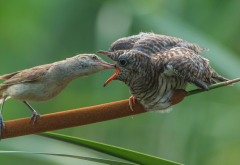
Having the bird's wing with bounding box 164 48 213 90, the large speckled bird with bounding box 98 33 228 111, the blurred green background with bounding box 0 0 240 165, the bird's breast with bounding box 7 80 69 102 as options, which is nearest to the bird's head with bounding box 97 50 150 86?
the large speckled bird with bounding box 98 33 228 111

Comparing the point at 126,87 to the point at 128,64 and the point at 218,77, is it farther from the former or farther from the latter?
the point at 128,64

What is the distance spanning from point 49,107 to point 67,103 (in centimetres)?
22

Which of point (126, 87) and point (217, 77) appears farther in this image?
point (126, 87)

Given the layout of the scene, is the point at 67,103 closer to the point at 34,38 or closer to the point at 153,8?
the point at 34,38

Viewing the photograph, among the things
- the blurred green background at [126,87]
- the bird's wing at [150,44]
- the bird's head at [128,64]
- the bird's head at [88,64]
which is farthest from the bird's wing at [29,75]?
the blurred green background at [126,87]

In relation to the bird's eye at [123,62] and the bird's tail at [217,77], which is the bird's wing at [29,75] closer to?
the bird's eye at [123,62]

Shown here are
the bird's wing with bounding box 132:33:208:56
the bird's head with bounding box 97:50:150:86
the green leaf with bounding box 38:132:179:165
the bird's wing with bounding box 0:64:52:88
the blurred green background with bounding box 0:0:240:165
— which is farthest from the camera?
the blurred green background with bounding box 0:0:240:165

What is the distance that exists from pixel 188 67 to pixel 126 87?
3.95 feet

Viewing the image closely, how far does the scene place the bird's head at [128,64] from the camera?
3.80 ft

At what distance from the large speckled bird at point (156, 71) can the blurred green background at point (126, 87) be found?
1.67 ft

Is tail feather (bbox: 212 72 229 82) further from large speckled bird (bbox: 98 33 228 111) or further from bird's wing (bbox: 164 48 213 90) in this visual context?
bird's wing (bbox: 164 48 213 90)

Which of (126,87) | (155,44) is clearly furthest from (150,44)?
(126,87)

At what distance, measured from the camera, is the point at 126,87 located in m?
2.35

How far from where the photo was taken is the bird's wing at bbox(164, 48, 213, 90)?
3.83 feet
